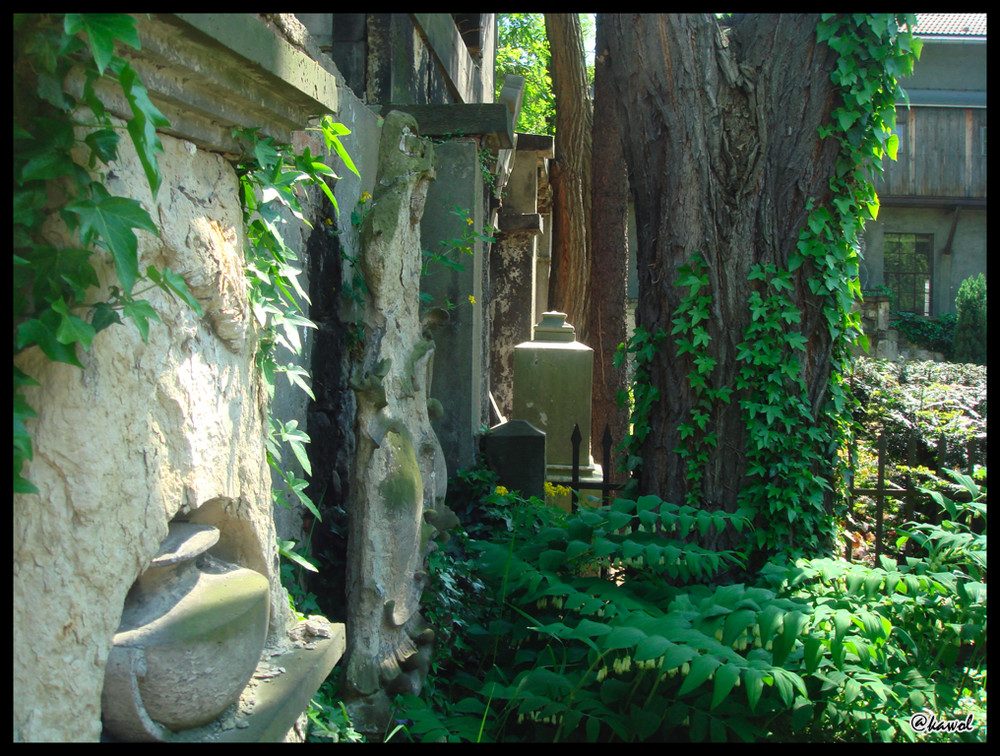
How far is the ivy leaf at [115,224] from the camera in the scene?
1150mm

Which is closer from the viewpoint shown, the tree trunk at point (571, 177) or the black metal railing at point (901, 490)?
the black metal railing at point (901, 490)

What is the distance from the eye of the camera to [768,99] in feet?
11.4

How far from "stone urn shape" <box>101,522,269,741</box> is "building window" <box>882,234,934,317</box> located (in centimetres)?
2109

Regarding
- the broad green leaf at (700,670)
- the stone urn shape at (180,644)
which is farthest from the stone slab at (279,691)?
the broad green leaf at (700,670)

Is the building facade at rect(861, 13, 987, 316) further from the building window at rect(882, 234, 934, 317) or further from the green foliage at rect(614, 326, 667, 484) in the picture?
the green foliage at rect(614, 326, 667, 484)

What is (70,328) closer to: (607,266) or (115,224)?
(115,224)

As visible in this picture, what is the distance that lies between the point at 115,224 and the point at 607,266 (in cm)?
772

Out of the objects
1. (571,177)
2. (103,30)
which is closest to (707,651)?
(103,30)

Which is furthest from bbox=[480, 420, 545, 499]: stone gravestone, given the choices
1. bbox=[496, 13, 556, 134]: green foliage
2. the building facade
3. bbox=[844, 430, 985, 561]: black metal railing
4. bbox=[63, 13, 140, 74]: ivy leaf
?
the building facade

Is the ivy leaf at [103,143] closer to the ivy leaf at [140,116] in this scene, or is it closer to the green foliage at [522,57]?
the ivy leaf at [140,116]

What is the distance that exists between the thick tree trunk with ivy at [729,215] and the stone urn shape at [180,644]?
245cm

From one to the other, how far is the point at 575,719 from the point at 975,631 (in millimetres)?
1335
